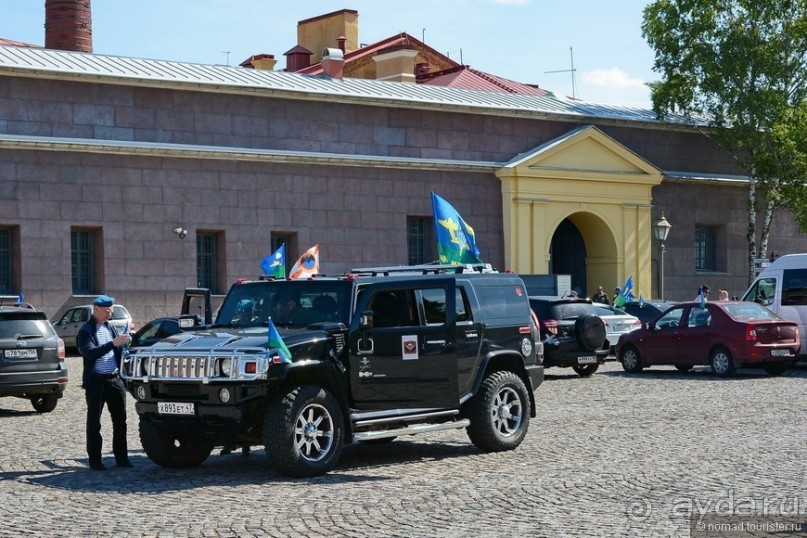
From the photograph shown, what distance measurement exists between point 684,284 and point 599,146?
6768mm

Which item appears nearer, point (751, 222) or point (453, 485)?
point (453, 485)

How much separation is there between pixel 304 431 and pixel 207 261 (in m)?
30.5

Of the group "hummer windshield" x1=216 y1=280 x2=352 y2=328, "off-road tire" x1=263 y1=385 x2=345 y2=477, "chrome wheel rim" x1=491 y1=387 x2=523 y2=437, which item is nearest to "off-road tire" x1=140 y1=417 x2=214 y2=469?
"off-road tire" x1=263 y1=385 x2=345 y2=477

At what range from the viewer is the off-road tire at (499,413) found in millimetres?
15070

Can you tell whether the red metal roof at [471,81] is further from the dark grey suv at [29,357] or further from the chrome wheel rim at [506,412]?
the chrome wheel rim at [506,412]

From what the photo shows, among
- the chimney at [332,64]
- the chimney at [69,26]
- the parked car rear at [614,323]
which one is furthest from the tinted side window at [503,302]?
the chimney at [69,26]

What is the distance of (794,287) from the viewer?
100.0 feet

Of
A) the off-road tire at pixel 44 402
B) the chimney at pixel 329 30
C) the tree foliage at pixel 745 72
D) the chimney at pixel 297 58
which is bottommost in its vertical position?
the off-road tire at pixel 44 402

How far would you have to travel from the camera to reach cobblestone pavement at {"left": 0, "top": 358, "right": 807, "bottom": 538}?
34.8 ft

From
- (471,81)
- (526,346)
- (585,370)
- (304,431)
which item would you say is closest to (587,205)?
(471,81)

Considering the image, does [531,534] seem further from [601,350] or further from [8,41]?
[8,41]

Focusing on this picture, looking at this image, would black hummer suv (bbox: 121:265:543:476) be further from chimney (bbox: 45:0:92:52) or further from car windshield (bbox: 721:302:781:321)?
chimney (bbox: 45:0:92:52)

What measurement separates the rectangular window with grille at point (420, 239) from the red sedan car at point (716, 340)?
17.9m

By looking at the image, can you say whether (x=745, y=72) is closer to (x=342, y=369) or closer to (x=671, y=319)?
(x=671, y=319)
